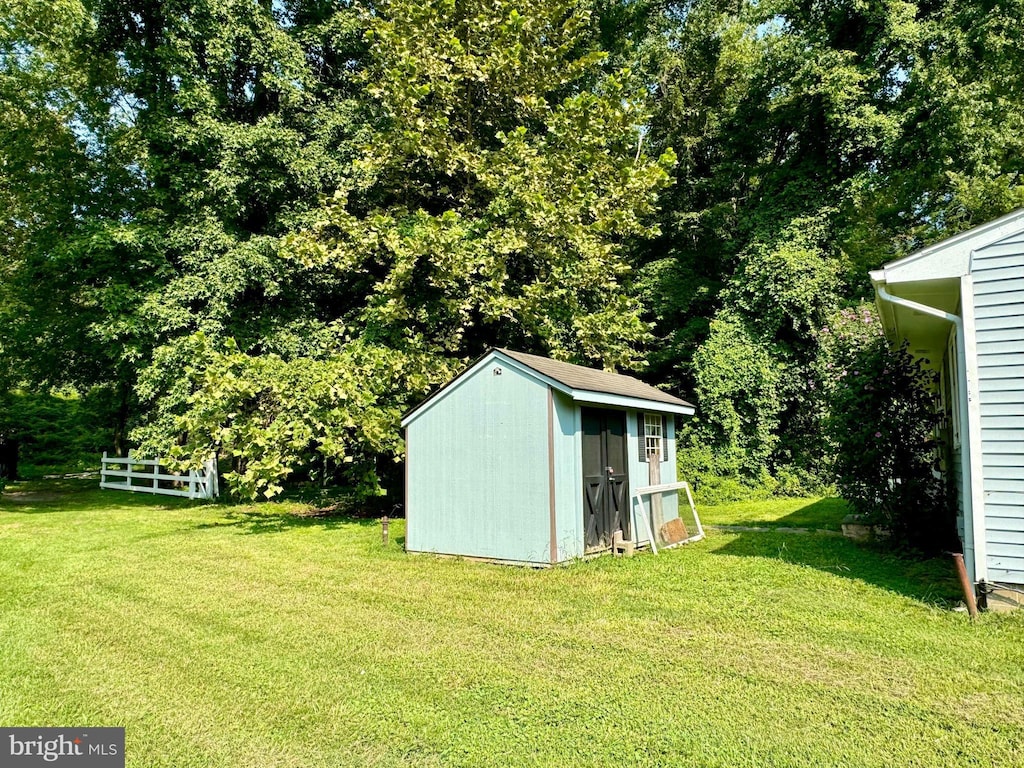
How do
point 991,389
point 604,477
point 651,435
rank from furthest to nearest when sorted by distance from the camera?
point 651,435
point 604,477
point 991,389

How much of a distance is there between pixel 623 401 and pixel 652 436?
1645 millimetres

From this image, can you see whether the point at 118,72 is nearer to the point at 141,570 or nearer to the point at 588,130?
the point at 588,130

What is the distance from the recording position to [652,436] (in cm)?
1003

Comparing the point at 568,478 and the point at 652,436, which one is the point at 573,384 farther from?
the point at 652,436

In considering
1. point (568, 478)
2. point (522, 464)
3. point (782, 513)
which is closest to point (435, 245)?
point (522, 464)

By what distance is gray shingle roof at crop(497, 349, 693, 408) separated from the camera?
25.8 feet

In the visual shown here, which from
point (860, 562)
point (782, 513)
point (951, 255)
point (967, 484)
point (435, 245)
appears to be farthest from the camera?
point (782, 513)

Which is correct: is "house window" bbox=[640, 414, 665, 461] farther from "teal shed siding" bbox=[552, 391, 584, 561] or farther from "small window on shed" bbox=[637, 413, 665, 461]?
"teal shed siding" bbox=[552, 391, 584, 561]

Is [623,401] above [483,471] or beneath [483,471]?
above

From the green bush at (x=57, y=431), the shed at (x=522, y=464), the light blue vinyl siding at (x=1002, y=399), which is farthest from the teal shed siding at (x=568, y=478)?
the green bush at (x=57, y=431)

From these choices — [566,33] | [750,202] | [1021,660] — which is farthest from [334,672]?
[750,202]

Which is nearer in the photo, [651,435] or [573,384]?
[573,384]

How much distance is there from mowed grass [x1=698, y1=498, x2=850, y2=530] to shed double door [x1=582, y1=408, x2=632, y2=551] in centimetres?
347

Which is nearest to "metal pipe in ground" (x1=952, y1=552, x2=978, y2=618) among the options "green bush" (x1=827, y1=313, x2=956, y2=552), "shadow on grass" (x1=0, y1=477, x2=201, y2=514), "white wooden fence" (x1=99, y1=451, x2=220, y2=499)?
"green bush" (x1=827, y1=313, x2=956, y2=552)
